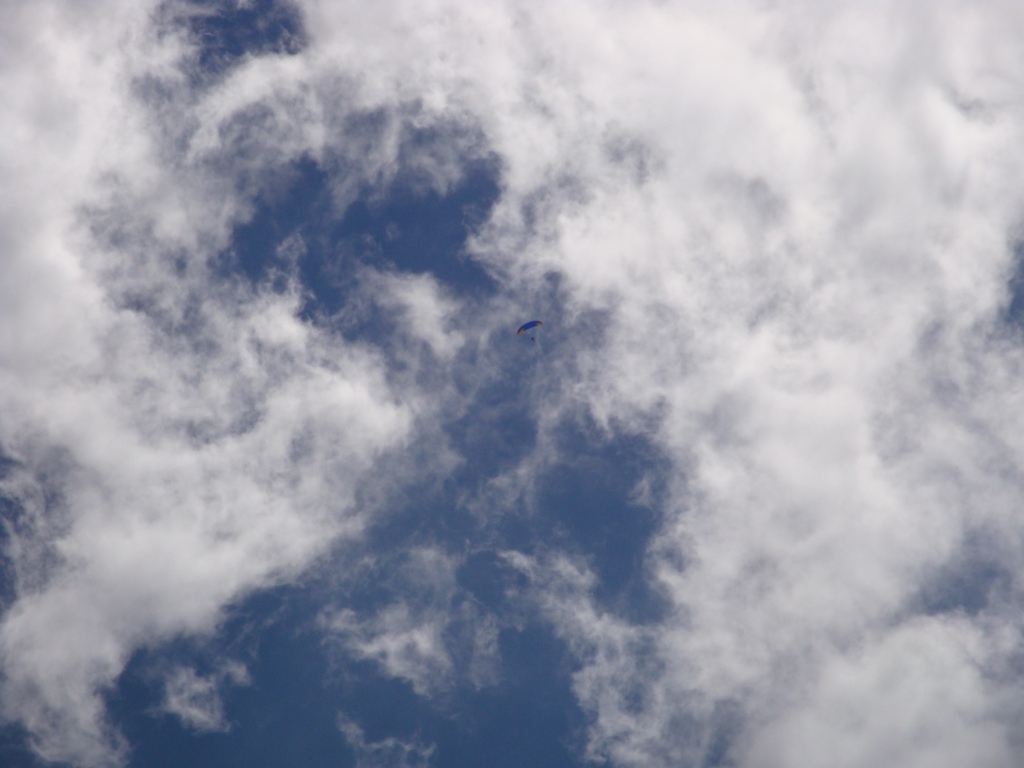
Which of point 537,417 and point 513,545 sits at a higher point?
point 537,417

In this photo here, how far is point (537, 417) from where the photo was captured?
7835 inches

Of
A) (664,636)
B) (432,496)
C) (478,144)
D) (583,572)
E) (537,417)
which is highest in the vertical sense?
(478,144)

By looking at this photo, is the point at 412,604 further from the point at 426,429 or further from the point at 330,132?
the point at 330,132

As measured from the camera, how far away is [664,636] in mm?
197875

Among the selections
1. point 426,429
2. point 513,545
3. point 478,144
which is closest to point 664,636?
point 513,545

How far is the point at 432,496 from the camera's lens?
198 metres

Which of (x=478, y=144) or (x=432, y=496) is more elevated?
(x=478, y=144)

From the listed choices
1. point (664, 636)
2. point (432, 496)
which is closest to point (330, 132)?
point (432, 496)

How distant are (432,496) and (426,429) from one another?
655 inches

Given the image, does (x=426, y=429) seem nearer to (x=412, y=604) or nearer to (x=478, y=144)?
(x=412, y=604)

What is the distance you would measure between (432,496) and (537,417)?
32.1 meters

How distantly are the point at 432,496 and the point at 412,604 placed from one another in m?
26.9

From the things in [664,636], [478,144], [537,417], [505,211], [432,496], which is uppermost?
[478,144]

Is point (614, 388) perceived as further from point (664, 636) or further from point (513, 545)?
point (664, 636)
